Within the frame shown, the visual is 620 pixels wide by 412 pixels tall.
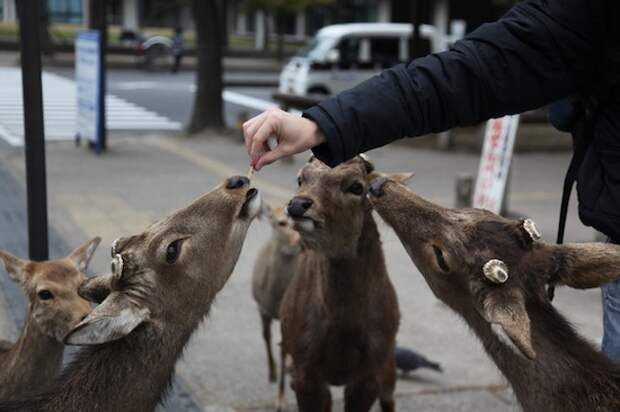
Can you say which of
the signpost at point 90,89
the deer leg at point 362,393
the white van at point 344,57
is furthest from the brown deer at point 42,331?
the white van at point 344,57

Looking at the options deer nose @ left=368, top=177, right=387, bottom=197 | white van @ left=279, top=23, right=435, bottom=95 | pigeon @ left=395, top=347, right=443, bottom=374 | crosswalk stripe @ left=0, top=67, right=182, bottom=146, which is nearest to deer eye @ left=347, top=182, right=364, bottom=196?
deer nose @ left=368, top=177, right=387, bottom=197

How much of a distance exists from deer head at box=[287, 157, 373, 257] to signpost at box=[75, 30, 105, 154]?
1082 cm

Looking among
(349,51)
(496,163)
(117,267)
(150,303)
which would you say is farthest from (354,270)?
(349,51)

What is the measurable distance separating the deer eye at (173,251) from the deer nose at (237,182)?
0.31 m

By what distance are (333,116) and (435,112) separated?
0.37m

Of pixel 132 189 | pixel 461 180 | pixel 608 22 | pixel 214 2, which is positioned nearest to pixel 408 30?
pixel 214 2

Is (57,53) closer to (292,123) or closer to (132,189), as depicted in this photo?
(132,189)

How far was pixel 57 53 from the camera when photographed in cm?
3900

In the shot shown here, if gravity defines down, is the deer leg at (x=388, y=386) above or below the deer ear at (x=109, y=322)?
below

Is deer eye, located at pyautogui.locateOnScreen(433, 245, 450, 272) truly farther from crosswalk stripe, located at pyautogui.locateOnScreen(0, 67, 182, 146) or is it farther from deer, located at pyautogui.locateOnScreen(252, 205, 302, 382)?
crosswalk stripe, located at pyautogui.locateOnScreen(0, 67, 182, 146)

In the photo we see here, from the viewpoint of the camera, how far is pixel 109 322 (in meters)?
3.24

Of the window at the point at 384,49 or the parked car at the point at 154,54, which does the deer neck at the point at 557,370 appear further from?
the parked car at the point at 154,54

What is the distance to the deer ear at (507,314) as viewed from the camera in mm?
2846

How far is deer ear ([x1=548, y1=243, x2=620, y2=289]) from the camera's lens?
318 cm
